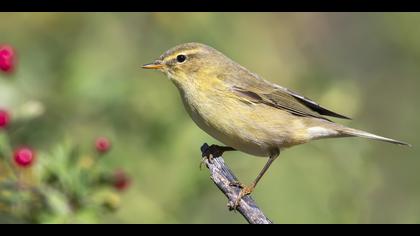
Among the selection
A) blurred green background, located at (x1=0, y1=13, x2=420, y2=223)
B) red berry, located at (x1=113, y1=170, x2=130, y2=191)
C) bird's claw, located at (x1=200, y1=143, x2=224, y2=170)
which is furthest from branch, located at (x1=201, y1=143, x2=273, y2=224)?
blurred green background, located at (x1=0, y1=13, x2=420, y2=223)

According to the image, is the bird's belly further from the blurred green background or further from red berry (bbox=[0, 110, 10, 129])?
red berry (bbox=[0, 110, 10, 129])

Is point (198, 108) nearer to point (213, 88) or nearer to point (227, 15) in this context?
point (213, 88)

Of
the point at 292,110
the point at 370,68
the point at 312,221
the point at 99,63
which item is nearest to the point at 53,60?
the point at 99,63

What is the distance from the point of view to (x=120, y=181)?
4801 millimetres

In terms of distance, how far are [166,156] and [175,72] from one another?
0.94 meters

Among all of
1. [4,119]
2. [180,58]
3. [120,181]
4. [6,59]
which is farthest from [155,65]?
[4,119]

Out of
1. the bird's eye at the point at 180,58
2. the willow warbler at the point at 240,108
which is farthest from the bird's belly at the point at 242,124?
the bird's eye at the point at 180,58

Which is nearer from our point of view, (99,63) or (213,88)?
(213,88)

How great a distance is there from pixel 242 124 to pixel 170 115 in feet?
4.11

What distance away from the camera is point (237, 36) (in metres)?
7.36

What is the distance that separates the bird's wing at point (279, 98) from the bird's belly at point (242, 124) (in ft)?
0.36

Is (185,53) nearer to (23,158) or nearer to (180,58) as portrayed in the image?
(180,58)

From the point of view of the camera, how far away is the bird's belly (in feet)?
16.1

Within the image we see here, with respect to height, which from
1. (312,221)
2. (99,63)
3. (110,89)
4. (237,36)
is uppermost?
(237,36)
